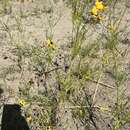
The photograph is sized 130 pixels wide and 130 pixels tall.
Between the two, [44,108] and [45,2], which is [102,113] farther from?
[45,2]

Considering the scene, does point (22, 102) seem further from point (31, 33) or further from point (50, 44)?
point (31, 33)

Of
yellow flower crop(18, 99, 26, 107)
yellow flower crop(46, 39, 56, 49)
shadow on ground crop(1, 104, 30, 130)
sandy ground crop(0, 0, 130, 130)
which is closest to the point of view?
shadow on ground crop(1, 104, 30, 130)

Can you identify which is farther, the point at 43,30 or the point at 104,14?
the point at 104,14

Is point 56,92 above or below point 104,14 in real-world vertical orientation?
below

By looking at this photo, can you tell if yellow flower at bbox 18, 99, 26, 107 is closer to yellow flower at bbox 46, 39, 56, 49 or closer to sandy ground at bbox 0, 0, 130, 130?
sandy ground at bbox 0, 0, 130, 130

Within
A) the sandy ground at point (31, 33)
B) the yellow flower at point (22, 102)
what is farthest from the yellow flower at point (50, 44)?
the yellow flower at point (22, 102)

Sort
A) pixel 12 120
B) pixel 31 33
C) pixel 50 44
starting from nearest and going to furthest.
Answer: pixel 12 120, pixel 50 44, pixel 31 33

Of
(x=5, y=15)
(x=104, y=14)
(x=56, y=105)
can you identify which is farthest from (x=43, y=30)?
(x=56, y=105)

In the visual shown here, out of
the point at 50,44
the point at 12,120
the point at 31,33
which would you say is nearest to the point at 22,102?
the point at 12,120

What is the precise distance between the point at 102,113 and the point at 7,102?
82cm

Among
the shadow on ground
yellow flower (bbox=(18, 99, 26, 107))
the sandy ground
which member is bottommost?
the shadow on ground

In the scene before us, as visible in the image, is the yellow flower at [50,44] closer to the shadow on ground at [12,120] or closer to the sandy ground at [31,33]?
the sandy ground at [31,33]

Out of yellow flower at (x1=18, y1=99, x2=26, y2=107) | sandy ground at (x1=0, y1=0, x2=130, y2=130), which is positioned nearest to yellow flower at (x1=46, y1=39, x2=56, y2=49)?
sandy ground at (x1=0, y1=0, x2=130, y2=130)

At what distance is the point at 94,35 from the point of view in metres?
4.02
